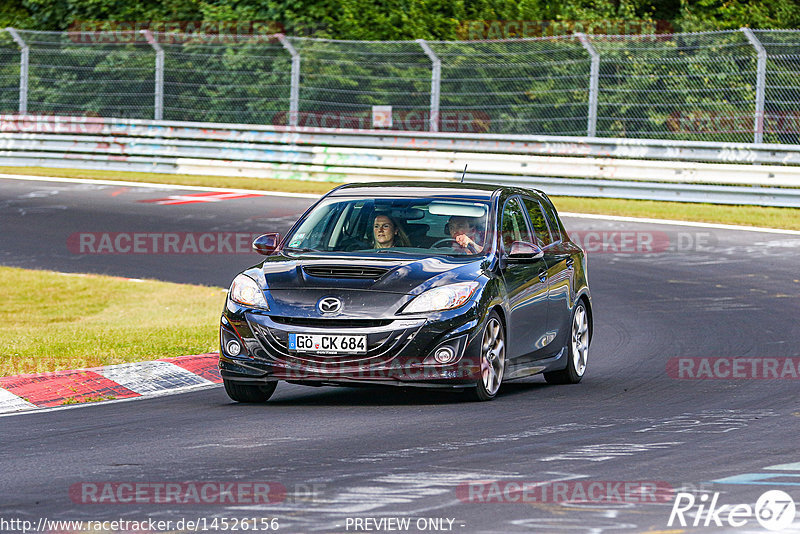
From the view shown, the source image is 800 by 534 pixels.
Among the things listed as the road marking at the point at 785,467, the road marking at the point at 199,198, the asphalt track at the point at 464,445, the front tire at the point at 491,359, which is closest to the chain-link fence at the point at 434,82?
the road marking at the point at 199,198

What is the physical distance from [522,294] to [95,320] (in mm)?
6441

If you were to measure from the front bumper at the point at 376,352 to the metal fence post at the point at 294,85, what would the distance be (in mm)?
18900

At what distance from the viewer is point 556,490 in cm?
649

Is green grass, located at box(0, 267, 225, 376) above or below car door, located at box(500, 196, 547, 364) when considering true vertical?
below

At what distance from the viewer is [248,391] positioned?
9.82 metres

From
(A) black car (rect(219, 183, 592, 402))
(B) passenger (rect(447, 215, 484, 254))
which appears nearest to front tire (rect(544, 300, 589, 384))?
(A) black car (rect(219, 183, 592, 402))

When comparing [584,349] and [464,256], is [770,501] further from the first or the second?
[584,349]

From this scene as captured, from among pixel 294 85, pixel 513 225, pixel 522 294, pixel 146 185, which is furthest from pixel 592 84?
pixel 522 294

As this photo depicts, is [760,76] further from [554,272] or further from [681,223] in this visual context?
[554,272]

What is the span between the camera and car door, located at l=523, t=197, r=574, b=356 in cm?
1097

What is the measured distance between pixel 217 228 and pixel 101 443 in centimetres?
1375

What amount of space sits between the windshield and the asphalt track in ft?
3.54

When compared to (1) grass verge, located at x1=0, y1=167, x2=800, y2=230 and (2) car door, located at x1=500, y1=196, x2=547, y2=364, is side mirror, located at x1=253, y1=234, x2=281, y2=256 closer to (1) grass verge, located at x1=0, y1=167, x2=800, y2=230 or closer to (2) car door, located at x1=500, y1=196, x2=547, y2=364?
(2) car door, located at x1=500, y1=196, x2=547, y2=364

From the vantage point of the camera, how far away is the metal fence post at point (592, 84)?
25.1 meters
